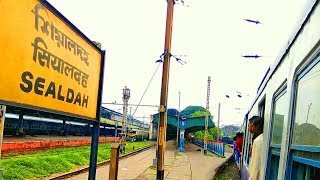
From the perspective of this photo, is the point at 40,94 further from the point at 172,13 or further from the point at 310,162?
the point at 172,13

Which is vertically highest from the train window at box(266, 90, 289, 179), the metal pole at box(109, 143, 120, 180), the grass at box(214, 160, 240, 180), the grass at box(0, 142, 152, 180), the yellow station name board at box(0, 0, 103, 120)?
the yellow station name board at box(0, 0, 103, 120)

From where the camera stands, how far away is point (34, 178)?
11.5 metres

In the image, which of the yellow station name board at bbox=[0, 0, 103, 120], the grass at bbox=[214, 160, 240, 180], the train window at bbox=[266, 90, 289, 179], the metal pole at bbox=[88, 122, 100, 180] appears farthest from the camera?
the grass at bbox=[214, 160, 240, 180]

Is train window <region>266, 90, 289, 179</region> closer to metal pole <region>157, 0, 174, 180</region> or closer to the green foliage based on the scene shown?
metal pole <region>157, 0, 174, 180</region>

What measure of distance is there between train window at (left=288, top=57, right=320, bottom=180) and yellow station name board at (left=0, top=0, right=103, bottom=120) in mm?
1522

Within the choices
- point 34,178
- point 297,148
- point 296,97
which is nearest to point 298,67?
point 296,97

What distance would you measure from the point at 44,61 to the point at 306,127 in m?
1.56

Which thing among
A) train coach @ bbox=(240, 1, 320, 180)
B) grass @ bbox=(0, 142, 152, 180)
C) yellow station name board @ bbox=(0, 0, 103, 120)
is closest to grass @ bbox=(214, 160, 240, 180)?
grass @ bbox=(0, 142, 152, 180)

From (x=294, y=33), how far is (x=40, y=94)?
1.64m

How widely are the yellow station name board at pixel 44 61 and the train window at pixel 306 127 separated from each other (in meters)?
1.52

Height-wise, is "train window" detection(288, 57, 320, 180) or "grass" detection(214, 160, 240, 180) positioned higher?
"train window" detection(288, 57, 320, 180)

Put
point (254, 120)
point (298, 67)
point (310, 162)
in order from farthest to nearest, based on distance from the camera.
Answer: point (254, 120), point (298, 67), point (310, 162)

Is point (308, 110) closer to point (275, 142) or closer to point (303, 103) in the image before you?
point (303, 103)

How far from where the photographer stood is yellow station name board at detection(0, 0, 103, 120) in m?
2.02
